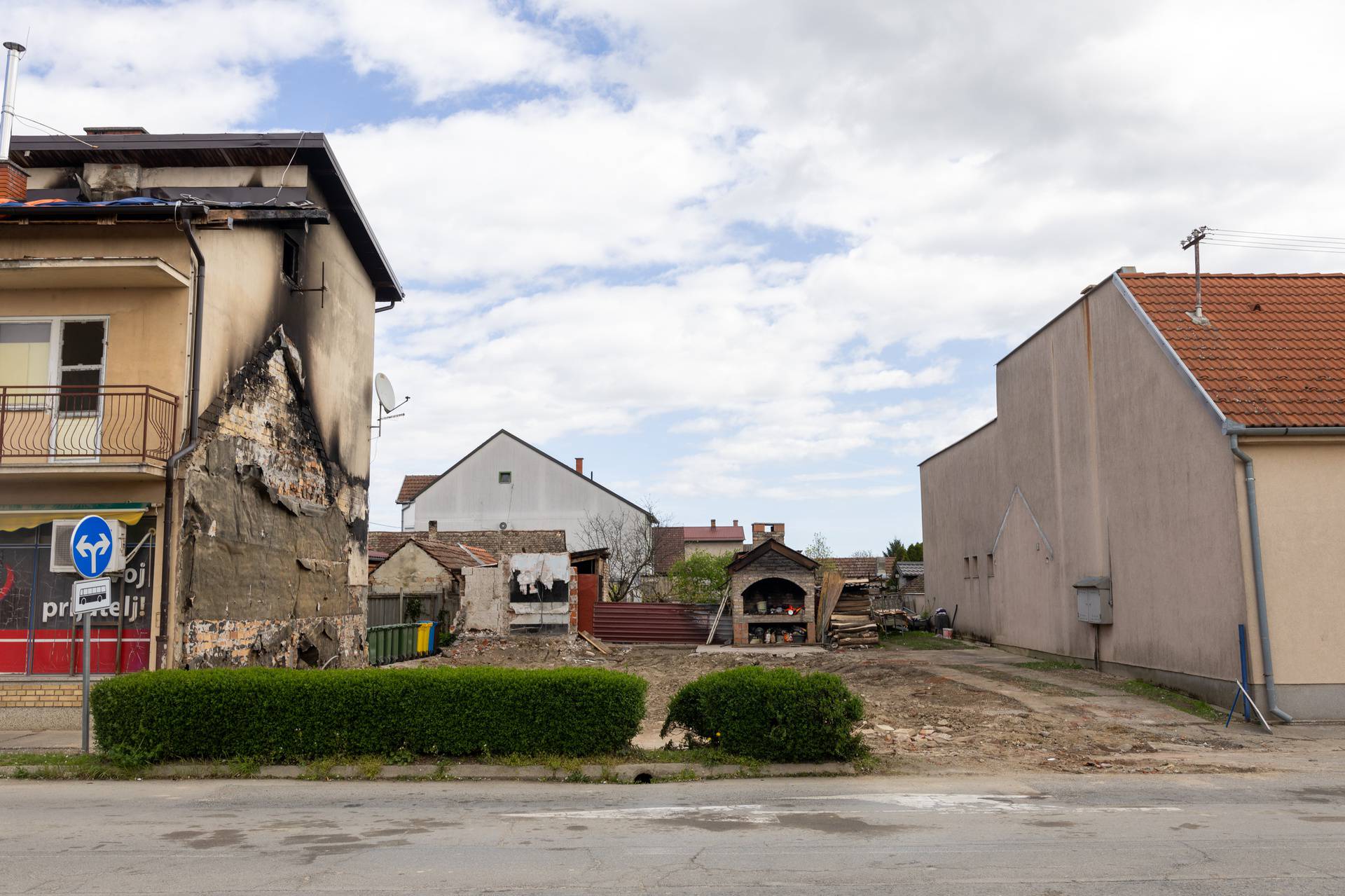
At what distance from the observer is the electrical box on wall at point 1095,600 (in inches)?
733

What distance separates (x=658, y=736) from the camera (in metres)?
13.0

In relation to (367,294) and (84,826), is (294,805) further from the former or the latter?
(367,294)

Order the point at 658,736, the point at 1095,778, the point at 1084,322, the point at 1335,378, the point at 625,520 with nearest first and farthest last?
the point at 1095,778 < the point at 658,736 < the point at 1335,378 < the point at 1084,322 < the point at 625,520

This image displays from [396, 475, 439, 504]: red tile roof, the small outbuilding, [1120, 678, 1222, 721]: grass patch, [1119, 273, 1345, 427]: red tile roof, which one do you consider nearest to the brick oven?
the small outbuilding

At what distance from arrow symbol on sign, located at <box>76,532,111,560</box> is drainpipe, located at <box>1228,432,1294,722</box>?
15.1 meters

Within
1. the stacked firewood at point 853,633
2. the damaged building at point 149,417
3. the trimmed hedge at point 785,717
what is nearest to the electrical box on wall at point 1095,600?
the stacked firewood at point 853,633

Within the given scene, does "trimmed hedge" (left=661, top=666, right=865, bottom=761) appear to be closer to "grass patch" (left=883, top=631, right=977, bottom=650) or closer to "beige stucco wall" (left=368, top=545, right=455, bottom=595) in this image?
"grass patch" (left=883, top=631, right=977, bottom=650)

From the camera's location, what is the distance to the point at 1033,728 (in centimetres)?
1328

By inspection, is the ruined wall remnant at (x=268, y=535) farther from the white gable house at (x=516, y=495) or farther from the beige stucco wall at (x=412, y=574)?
the white gable house at (x=516, y=495)

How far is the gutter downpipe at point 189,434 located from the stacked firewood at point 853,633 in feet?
63.8

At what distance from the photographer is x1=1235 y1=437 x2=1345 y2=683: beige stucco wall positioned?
13633 millimetres

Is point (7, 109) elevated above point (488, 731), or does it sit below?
above

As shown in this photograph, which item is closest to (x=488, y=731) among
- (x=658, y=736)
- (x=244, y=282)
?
(x=658, y=736)

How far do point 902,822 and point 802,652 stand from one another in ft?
64.7
